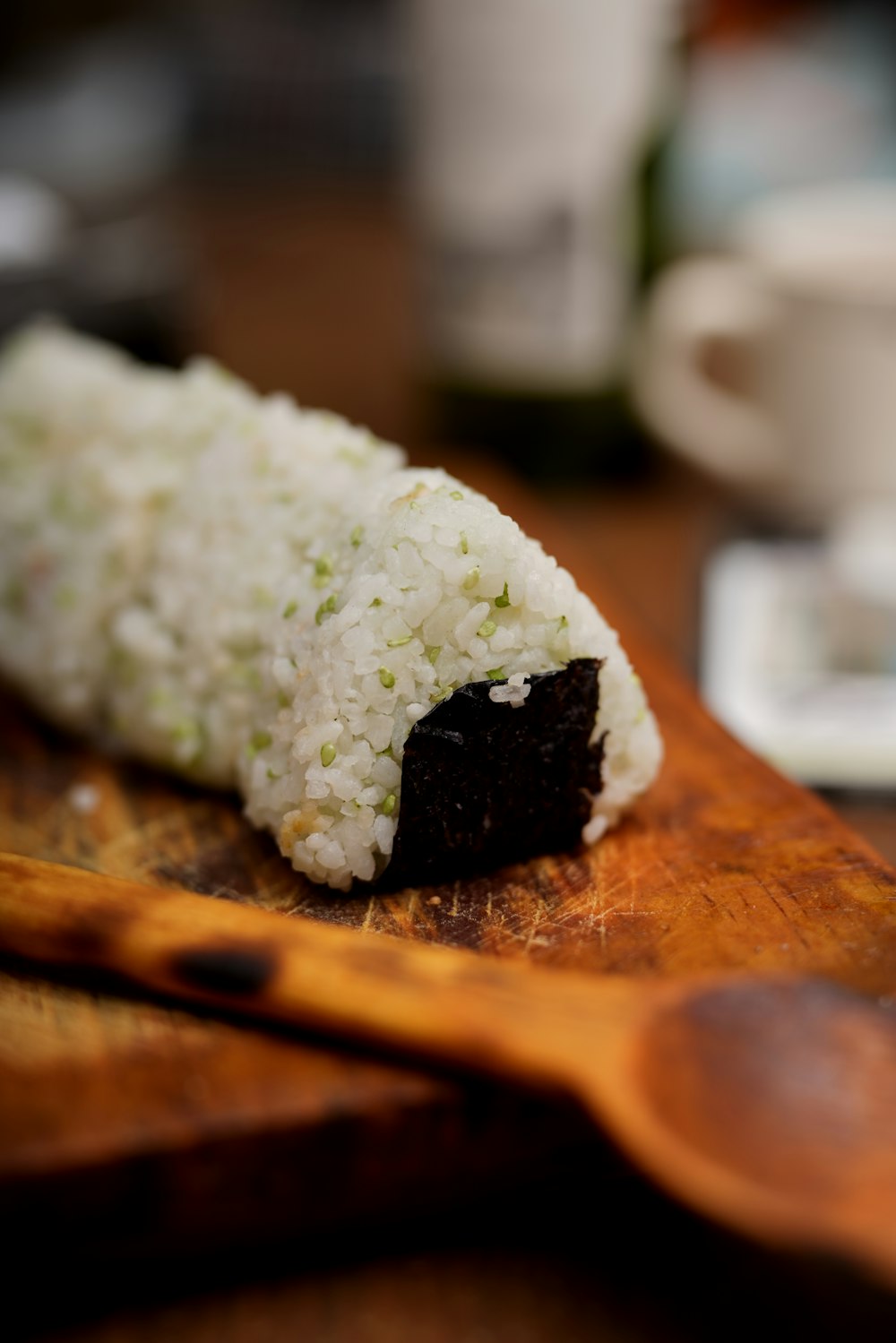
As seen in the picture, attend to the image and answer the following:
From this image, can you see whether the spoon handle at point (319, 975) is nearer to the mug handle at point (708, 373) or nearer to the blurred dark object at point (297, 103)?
the mug handle at point (708, 373)

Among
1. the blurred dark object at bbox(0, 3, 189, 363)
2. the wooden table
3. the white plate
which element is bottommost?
the wooden table

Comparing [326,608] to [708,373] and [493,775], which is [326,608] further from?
[708,373]

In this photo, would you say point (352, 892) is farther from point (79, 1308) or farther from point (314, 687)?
point (79, 1308)

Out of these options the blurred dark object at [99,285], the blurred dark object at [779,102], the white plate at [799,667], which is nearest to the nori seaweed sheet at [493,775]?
the white plate at [799,667]

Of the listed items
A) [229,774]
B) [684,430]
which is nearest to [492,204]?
[684,430]

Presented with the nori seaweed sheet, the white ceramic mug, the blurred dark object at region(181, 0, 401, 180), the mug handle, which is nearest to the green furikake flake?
the nori seaweed sheet

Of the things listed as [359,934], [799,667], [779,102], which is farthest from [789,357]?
[779,102]

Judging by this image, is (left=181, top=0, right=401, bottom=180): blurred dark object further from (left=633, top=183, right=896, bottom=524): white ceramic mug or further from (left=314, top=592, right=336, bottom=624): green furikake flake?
(left=314, top=592, right=336, bottom=624): green furikake flake
